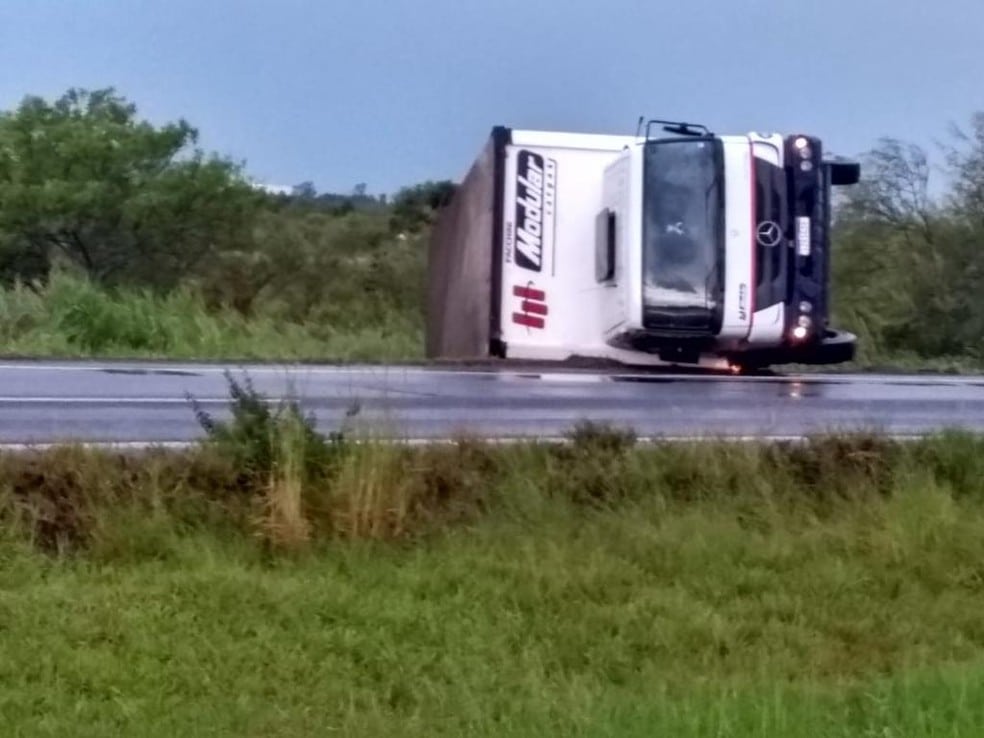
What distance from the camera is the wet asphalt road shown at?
32.7 ft

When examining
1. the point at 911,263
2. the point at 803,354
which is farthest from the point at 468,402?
the point at 911,263

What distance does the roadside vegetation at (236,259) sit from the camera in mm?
20734

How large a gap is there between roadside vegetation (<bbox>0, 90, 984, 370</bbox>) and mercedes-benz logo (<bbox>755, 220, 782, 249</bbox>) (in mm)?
5622

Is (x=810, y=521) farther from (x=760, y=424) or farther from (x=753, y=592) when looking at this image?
(x=760, y=424)

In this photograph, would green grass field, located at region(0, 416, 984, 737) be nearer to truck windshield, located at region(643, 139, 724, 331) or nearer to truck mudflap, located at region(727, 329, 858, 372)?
truck windshield, located at region(643, 139, 724, 331)

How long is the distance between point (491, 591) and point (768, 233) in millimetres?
8898

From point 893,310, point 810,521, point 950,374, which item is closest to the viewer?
point 810,521

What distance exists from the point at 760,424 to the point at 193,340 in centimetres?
1049

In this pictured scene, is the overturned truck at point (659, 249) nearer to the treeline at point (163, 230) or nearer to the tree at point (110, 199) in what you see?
the treeline at point (163, 230)

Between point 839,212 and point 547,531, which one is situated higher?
point 839,212

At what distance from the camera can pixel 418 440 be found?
932cm

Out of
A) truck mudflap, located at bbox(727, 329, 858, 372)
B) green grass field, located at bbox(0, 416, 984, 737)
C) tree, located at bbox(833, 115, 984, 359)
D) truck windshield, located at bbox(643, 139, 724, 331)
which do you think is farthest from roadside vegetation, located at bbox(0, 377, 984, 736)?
tree, located at bbox(833, 115, 984, 359)

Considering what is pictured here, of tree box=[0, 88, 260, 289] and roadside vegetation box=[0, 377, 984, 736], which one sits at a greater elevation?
tree box=[0, 88, 260, 289]

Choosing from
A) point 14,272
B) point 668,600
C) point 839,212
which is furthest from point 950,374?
point 14,272
